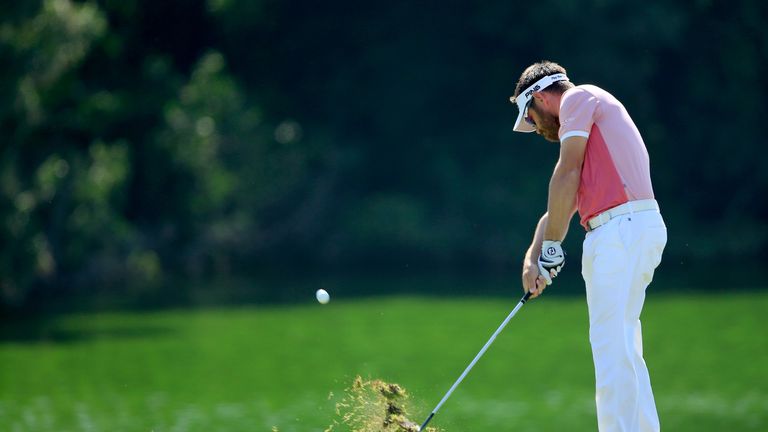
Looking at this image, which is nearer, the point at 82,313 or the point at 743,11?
the point at 82,313

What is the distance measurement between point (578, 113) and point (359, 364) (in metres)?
13.0

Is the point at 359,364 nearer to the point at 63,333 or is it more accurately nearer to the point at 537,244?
the point at 63,333

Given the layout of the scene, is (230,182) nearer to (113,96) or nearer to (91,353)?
(113,96)

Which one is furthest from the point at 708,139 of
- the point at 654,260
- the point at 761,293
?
the point at 654,260

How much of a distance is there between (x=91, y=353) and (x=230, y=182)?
1400 cm

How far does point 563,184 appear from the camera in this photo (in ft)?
21.3

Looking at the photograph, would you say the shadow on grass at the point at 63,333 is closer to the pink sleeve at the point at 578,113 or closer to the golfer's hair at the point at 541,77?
the golfer's hair at the point at 541,77

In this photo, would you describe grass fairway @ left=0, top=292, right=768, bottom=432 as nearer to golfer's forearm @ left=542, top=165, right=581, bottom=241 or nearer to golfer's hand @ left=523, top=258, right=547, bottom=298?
golfer's hand @ left=523, top=258, right=547, bottom=298

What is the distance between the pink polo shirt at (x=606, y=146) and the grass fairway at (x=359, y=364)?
524 centimetres

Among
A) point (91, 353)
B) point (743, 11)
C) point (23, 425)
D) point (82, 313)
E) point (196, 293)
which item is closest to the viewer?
point (23, 425)

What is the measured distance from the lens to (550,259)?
260 inches

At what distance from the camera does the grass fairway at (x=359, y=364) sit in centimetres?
1512

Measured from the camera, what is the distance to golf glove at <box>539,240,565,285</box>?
21.7 feet

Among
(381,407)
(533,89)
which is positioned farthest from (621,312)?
(381,407)
